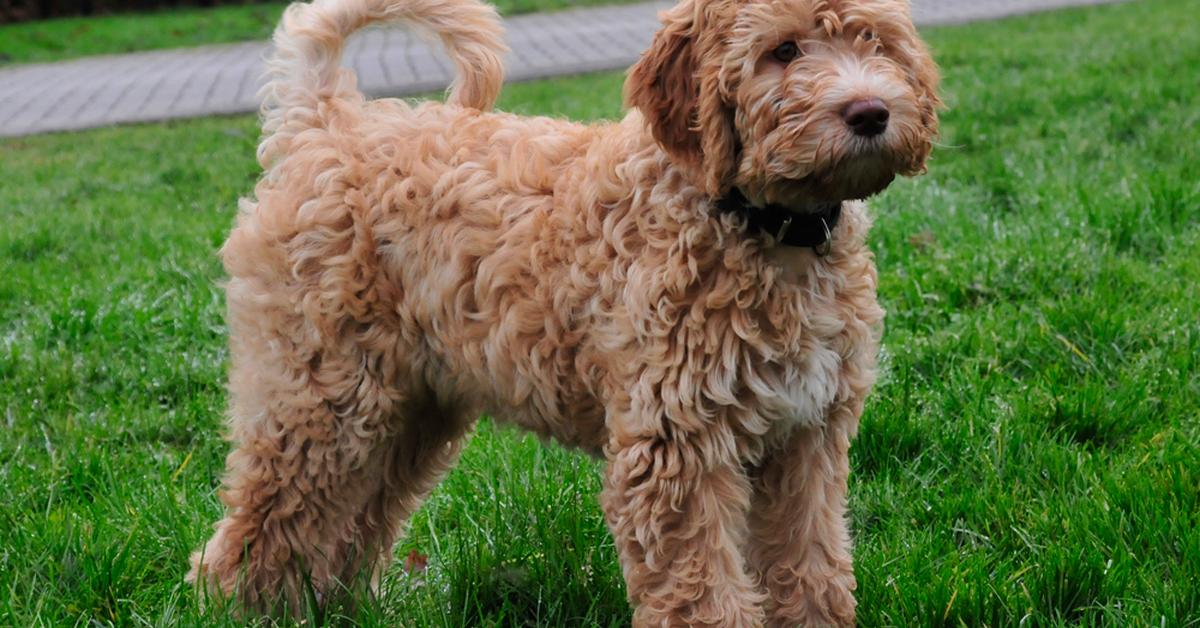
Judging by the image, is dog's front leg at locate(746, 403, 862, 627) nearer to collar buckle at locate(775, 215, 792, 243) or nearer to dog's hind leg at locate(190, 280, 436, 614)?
collar buckle at locate(775, 215, 792, 243)

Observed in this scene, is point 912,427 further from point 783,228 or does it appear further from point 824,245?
point 783,228

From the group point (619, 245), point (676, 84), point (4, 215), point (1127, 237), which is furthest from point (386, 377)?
point (4, 215)

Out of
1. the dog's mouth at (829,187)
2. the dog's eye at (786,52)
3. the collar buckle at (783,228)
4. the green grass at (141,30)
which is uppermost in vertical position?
the dog's eye at (786,52)

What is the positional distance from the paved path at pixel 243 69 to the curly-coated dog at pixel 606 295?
762cm

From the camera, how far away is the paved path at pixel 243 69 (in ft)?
42.6

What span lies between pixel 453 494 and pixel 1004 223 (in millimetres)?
3306

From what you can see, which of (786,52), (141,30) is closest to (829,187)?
(786,52)

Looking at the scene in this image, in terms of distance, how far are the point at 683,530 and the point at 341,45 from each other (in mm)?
1855

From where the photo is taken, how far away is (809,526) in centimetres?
336

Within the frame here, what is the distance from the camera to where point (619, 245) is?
325cm

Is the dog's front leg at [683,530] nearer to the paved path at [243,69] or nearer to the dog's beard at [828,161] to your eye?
the dog's beard at [828,161]

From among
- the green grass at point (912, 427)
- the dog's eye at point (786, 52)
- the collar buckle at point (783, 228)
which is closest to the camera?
the dog's eye at point (786, 52)

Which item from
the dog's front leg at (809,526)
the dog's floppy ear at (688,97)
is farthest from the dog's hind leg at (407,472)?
the dog's floppy ear at (688,97)

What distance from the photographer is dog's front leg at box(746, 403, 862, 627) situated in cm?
335
